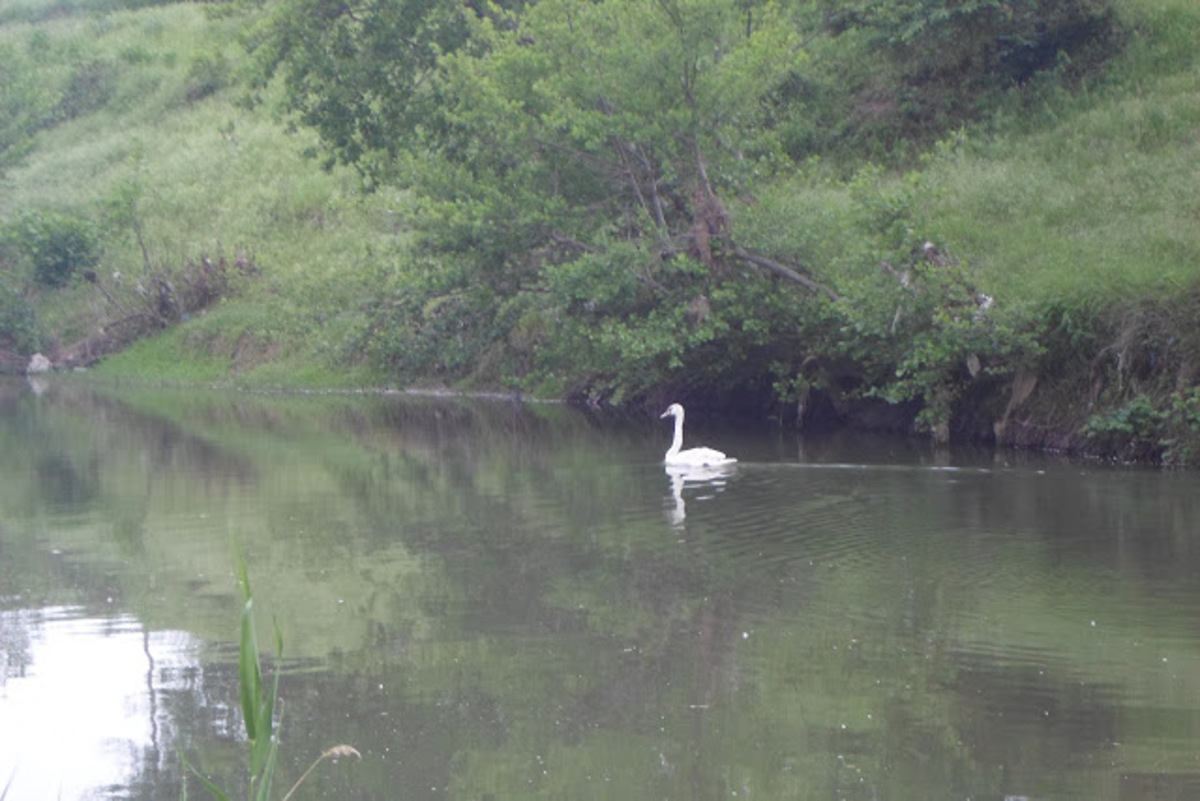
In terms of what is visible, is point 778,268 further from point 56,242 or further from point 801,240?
point 56,242

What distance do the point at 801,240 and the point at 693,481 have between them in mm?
5520

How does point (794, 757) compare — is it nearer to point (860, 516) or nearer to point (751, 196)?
point (860, 516)

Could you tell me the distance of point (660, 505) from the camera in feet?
51.9

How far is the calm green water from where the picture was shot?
7469 mm

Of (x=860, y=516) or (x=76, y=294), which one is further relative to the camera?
(x=76, y=294)

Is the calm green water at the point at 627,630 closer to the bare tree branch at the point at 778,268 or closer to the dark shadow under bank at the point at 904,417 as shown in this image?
the dark shadow under bank at the point at 904,417

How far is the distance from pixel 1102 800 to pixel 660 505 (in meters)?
9.25

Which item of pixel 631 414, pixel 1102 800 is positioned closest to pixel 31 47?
pixel 631 414

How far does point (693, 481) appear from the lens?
17328 mm

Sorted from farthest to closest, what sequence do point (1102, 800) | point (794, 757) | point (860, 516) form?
point (860, 516) → point (794, 757) → point (1102, 800)

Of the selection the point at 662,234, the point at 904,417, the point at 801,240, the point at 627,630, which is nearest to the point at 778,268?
the point at 801,240

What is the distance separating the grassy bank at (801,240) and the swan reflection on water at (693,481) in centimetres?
358

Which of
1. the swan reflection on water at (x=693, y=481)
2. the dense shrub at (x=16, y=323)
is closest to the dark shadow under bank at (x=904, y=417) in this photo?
the swan reflection on water at (x=693, y=481)

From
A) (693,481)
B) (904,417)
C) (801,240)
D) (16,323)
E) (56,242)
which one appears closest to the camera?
(693,481)
